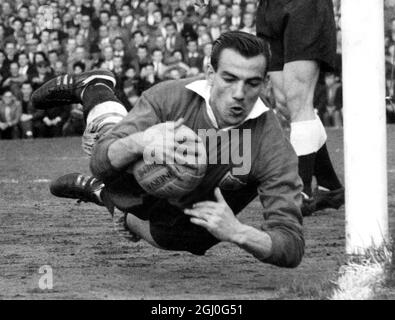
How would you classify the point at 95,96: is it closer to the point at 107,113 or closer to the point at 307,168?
the point at 107,113

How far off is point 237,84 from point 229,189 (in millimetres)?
694

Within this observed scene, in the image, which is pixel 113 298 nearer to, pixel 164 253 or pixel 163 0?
pixel 164 253

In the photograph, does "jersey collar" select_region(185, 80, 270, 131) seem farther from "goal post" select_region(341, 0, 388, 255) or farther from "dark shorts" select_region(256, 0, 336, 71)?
"dark shorts" select_region(256, 0, 336, 71)

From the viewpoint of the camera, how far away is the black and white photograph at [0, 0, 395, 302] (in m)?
5.48

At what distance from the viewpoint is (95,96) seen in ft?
25.1

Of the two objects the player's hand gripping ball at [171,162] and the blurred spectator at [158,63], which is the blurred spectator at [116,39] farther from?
the player's hand gripping ball at [171,162]

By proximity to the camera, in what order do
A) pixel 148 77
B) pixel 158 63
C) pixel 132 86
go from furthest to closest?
pixel 158 63, pixel 148 77, pixel 132 86

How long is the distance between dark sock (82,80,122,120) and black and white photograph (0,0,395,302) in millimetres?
15

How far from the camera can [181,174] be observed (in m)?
5.54

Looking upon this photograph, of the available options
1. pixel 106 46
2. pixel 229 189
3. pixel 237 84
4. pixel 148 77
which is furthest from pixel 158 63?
pixel 237 84

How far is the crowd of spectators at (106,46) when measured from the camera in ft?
65.6

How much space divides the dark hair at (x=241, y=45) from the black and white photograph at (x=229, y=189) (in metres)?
0.01

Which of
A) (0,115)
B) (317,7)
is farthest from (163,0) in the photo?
(317,7)
